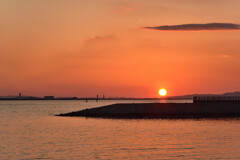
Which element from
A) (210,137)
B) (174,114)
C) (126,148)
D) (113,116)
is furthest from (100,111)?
(126,148)

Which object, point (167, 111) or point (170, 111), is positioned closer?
point (170, 111)

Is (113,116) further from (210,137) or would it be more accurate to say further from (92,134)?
(210,137)

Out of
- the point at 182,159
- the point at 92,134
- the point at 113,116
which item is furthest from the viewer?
the point at 113,116

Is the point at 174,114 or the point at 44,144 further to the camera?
the point at 174,114

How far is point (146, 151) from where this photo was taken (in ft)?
133

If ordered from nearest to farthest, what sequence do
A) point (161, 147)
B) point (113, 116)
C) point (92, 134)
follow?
point (161, 147)
point (92, 134)
point (113, 116)

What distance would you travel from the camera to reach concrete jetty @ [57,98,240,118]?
102050 mm

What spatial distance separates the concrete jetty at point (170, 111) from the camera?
102m

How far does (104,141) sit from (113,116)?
52367 mm

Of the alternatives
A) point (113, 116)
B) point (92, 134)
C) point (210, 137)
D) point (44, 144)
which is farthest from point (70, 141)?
point (113, 116)

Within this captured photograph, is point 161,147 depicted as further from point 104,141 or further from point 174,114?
point 174,114

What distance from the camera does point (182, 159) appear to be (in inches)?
1410

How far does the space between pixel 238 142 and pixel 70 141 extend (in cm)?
1852

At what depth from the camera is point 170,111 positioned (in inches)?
4195
